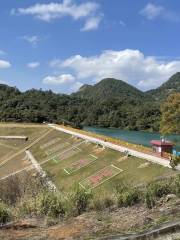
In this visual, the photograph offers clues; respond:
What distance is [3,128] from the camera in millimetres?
115062

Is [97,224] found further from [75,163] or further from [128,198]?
[75,163]

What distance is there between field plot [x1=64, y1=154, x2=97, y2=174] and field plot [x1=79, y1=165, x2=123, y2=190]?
6.26 metres

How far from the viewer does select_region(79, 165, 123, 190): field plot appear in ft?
146

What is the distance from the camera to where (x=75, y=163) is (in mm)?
59250

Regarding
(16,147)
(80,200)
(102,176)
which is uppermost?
(80,200)

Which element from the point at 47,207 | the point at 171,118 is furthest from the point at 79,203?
the point at 171,118

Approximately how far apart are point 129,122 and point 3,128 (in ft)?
308

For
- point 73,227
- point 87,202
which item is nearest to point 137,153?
point 87,202

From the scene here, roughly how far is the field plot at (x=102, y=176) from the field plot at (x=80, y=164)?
6262 millimetres

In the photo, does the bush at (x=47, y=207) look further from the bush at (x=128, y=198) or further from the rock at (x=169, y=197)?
the rock at (x=169, y=197)

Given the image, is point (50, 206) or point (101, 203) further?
point (101, 203)

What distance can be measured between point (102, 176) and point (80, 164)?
11209 millimetres

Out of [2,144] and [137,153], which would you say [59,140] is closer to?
[2,144]

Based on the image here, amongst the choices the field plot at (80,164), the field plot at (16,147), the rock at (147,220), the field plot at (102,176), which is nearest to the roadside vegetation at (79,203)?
the rock at (147,220)
